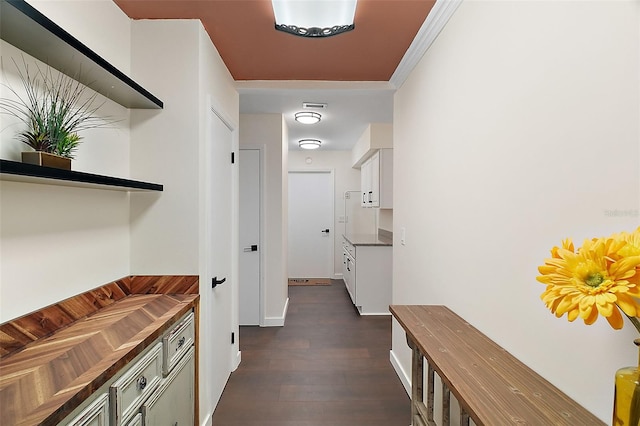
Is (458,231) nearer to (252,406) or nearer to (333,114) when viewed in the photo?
(252,406)

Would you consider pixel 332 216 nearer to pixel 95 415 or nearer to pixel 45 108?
pixel 45 108

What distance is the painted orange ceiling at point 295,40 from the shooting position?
1727 millimetres

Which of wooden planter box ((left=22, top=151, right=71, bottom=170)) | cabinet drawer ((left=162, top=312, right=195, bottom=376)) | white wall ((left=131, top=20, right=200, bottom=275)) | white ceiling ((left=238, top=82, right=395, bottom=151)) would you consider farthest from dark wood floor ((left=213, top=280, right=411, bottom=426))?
white ceiling ((left=238, top=82, right=395, bottom=151))

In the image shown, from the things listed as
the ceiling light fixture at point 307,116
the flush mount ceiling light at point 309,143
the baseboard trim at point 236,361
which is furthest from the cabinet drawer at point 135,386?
the flush mount ceiling light at point 309,143

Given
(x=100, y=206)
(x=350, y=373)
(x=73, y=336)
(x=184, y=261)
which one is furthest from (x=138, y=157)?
(x=350, y=373)

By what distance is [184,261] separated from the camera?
73.6 inches

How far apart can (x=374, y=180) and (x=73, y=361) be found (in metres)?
4.10

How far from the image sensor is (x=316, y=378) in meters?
2.69

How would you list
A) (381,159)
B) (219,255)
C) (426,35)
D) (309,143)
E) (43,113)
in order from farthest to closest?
1. (309,143)
2. (381,159)
3. (219,255)
4. (426,35)
5. (43,113)

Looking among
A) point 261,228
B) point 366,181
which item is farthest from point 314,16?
point 366,181

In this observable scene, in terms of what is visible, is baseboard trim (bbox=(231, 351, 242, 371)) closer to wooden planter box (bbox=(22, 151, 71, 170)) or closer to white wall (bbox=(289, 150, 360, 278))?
wooden planter box (bbox=(22, 151, 71, 170))

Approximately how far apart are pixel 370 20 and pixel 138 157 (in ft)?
5.09

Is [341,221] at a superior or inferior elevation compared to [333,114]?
inferior

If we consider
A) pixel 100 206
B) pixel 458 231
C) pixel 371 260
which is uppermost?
pixel 100 206
